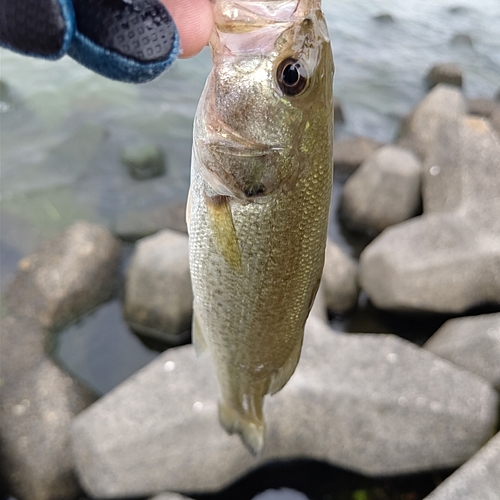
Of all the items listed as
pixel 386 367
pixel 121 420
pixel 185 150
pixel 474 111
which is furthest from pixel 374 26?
pixel 121 420

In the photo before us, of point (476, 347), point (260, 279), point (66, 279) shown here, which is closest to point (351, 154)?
point (476, 347)

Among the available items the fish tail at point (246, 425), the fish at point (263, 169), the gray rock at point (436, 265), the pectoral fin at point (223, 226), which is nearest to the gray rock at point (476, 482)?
the fish tail at point (246, 425)

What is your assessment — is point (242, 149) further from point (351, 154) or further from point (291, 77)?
point (351, 154)

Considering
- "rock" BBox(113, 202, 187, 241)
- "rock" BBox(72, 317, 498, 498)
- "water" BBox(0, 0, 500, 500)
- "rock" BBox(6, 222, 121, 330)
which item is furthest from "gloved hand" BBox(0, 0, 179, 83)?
"rock" BBox(113, 202, 187, 241)

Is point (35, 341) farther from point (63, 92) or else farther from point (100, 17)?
point (63, 92)

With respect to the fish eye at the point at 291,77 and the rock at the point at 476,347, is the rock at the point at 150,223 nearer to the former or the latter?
the rock at the point at 476,347

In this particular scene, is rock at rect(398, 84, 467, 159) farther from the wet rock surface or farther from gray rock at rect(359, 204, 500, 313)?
gray rock at rect(359, 204, 500, 313)
